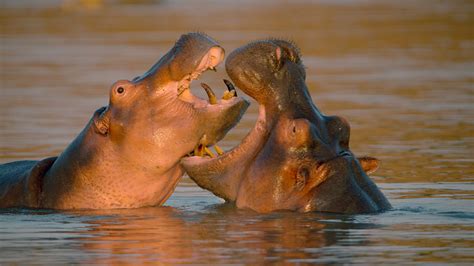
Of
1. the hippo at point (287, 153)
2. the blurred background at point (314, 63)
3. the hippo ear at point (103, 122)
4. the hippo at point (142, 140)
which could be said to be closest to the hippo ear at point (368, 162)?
the hippo at point (287, 153)

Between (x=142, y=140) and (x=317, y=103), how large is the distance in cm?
773

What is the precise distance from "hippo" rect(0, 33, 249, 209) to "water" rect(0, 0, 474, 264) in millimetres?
183

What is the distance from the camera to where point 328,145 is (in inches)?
355

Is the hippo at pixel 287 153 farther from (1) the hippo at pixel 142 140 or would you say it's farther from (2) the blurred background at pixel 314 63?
(2) the blurred background at pixel 314 63

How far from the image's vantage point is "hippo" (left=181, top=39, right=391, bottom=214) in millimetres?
8930

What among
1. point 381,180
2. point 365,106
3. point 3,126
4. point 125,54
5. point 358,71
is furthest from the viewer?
point 125,54

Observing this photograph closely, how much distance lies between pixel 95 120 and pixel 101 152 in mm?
229

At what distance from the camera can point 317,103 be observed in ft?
56.2

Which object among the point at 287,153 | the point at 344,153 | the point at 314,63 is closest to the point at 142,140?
the point at 287,153

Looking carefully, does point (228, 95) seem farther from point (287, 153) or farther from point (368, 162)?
point (368, 162)

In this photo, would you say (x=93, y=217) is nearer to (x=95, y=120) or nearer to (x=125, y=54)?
(x=95, y=120)

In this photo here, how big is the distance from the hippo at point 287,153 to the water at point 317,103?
0.39ft

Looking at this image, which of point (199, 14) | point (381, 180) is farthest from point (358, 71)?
point (199, 14)

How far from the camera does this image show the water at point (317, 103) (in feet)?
27.1
